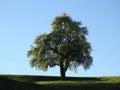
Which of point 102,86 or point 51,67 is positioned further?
point 51,67

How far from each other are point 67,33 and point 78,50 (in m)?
4.85

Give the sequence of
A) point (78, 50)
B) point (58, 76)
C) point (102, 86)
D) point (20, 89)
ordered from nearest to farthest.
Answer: point (20, 89), point (102, 86), point (78, 50), point (58, 76)

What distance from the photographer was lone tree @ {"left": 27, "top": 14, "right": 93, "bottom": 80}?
89.3 meters

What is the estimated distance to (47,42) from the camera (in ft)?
296

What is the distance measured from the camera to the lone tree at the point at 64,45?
8931 cm

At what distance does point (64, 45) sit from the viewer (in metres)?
88.4

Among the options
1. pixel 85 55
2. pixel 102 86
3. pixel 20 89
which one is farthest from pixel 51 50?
pixel 20 89

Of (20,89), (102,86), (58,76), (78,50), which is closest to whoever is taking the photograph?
(20,89)

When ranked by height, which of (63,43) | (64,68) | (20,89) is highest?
(63,43)

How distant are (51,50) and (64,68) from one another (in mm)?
5292

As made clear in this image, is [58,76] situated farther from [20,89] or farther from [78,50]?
[20,89]

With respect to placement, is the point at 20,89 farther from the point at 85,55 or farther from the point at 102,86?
the point at 85,55

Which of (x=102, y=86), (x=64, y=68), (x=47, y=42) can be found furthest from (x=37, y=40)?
(x=102, y=86)

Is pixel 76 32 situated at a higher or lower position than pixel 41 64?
higher
